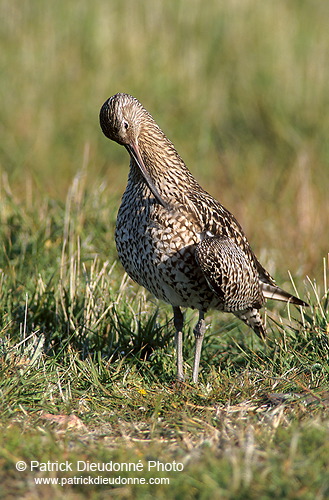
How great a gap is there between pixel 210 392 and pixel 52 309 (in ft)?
5.06

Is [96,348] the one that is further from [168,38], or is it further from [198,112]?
[168,38]

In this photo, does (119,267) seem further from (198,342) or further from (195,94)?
(195,94)

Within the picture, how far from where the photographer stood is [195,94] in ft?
34.4

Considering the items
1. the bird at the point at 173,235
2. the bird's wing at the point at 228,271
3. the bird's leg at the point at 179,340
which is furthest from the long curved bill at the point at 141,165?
the bird's leg at the point at 179,340

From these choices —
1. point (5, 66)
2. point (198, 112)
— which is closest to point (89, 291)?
point (198, 112)

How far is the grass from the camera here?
3.46 meters

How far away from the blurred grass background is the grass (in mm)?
29

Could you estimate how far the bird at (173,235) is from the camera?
4637 millimetres

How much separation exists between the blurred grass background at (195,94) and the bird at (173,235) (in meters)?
3.11

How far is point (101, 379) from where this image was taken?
476 cm

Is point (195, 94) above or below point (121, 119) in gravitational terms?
above

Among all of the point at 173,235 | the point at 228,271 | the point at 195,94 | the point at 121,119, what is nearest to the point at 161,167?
A: the point at 121,119

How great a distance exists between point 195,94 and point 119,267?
15.1 ft

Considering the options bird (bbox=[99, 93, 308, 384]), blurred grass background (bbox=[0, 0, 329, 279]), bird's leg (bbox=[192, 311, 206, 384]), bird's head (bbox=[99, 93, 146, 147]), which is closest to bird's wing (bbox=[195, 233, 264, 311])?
bird (bbox=[99, 93, 308, 384])
